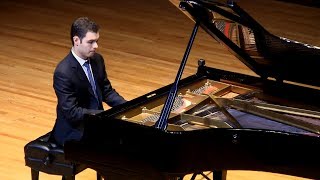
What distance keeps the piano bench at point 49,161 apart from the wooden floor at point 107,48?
78 cm

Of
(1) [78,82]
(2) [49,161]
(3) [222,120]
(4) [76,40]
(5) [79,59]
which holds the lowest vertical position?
(2) [49,161]

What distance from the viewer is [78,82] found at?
4148 millimetres

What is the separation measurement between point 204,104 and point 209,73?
42cm

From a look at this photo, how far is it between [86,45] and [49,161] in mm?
661

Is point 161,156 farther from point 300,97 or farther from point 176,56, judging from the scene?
point 176,56

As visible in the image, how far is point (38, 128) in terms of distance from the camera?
574 cm

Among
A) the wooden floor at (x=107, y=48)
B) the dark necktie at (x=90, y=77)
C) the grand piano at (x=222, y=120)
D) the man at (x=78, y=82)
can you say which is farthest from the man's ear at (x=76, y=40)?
the wooden floor at (x=107, y=48)

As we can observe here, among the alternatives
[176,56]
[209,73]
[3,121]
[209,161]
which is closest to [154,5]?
[176,56]

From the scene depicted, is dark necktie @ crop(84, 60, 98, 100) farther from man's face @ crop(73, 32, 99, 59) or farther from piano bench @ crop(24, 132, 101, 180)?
piano bench @ crop(24, 132, 101, 180)

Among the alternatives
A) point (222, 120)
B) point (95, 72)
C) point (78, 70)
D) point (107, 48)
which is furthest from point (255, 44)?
point (107, 48)

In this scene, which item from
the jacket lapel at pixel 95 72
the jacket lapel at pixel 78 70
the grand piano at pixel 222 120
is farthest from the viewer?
the jacket lapel at pixel 95 72

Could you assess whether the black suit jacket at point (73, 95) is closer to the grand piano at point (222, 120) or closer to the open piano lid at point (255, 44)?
the grand piano at point (222, 120)

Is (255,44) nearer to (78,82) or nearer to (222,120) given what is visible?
(222,120)

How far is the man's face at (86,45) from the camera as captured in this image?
4059 millimetres
